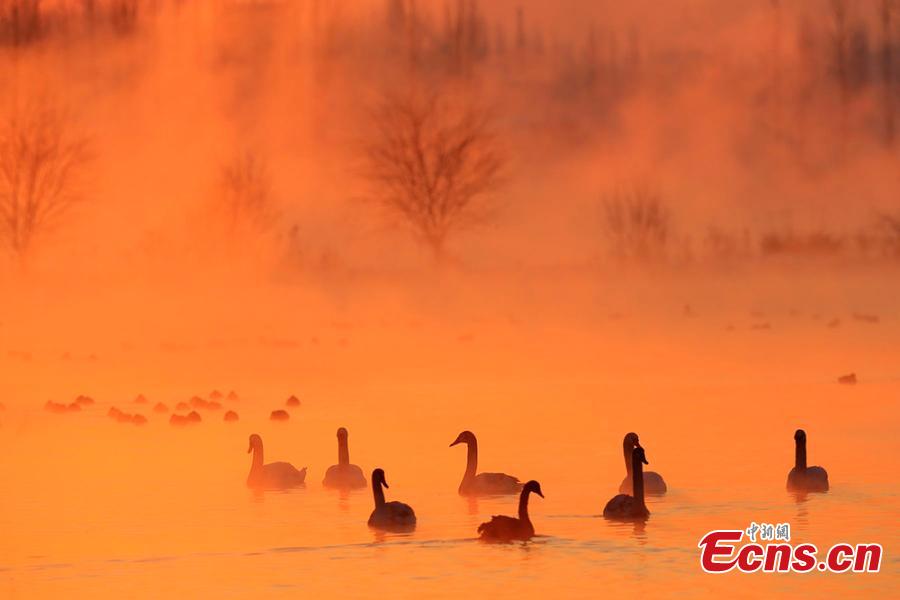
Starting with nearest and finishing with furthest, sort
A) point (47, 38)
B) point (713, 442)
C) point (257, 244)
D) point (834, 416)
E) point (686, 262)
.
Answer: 1. point (713, 442)
2. point (834, 416)
3. point (686, 262)
4. point (257, 244)
5. point (47, 38)

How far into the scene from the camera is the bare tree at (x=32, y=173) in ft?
268

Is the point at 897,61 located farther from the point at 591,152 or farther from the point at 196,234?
the point at 196,234

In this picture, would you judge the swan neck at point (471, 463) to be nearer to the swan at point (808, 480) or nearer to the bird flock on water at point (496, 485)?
the bird flock on water at point (496, 485)

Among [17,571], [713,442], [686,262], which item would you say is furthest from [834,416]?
[686,262]

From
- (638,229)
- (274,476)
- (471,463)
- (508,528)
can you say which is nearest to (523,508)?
(508,528)

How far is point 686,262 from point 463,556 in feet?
183

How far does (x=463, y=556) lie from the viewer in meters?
21.1

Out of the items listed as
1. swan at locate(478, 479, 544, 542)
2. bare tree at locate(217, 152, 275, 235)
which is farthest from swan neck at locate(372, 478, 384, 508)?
bare tree at locate(217, 152, 275, 235)

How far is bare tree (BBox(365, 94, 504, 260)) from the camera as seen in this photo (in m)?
83.8

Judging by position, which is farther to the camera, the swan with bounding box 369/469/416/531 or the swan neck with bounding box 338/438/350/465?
the swan neck with bounding box 338/438/350/465

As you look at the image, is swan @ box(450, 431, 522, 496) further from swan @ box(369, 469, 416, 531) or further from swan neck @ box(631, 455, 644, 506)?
swan @ box(369, 469, 416, 531)

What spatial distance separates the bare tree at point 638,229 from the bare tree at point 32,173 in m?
22.2

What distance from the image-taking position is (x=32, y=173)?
82.1 meters

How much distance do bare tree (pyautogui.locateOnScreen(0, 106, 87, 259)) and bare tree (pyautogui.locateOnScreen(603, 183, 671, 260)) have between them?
72.8ft
